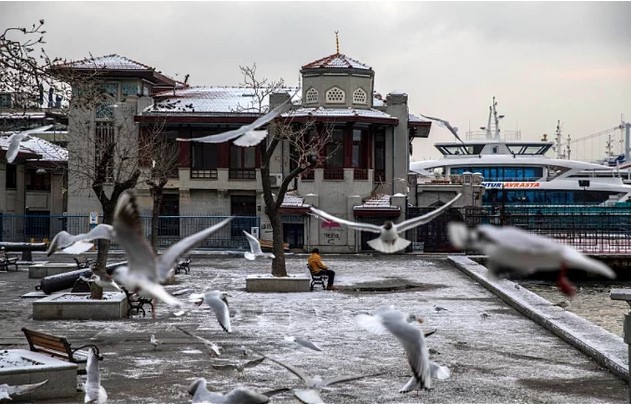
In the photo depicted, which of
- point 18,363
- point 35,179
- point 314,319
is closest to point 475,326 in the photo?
point 314,319

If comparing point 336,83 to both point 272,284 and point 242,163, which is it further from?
point 272,284

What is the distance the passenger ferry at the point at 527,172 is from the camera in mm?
74938

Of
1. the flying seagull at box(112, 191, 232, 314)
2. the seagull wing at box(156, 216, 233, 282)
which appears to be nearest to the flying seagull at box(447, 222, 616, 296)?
the flying seagull at box(112, 191, 232, 314)

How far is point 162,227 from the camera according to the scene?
45.5m

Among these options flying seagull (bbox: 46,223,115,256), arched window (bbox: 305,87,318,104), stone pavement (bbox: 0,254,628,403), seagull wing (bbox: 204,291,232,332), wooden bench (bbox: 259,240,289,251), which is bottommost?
stone pavement (bbox: 0,254,628,403)

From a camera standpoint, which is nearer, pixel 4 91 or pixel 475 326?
pixel 4 91

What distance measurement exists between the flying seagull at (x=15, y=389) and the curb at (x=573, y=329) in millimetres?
5062

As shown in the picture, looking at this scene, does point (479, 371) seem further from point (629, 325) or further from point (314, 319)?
point (314, 319)

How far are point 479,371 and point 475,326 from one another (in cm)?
473

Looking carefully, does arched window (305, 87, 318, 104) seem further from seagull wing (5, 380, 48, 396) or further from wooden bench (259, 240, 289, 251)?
seagull wing (5, 380, 48, 396)

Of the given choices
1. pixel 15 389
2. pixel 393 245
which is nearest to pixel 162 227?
pixel 15 389

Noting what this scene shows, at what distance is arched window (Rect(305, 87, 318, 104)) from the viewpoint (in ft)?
146

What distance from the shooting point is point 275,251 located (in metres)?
26.2

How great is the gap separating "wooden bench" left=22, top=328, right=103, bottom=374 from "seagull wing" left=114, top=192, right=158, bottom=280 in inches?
309
